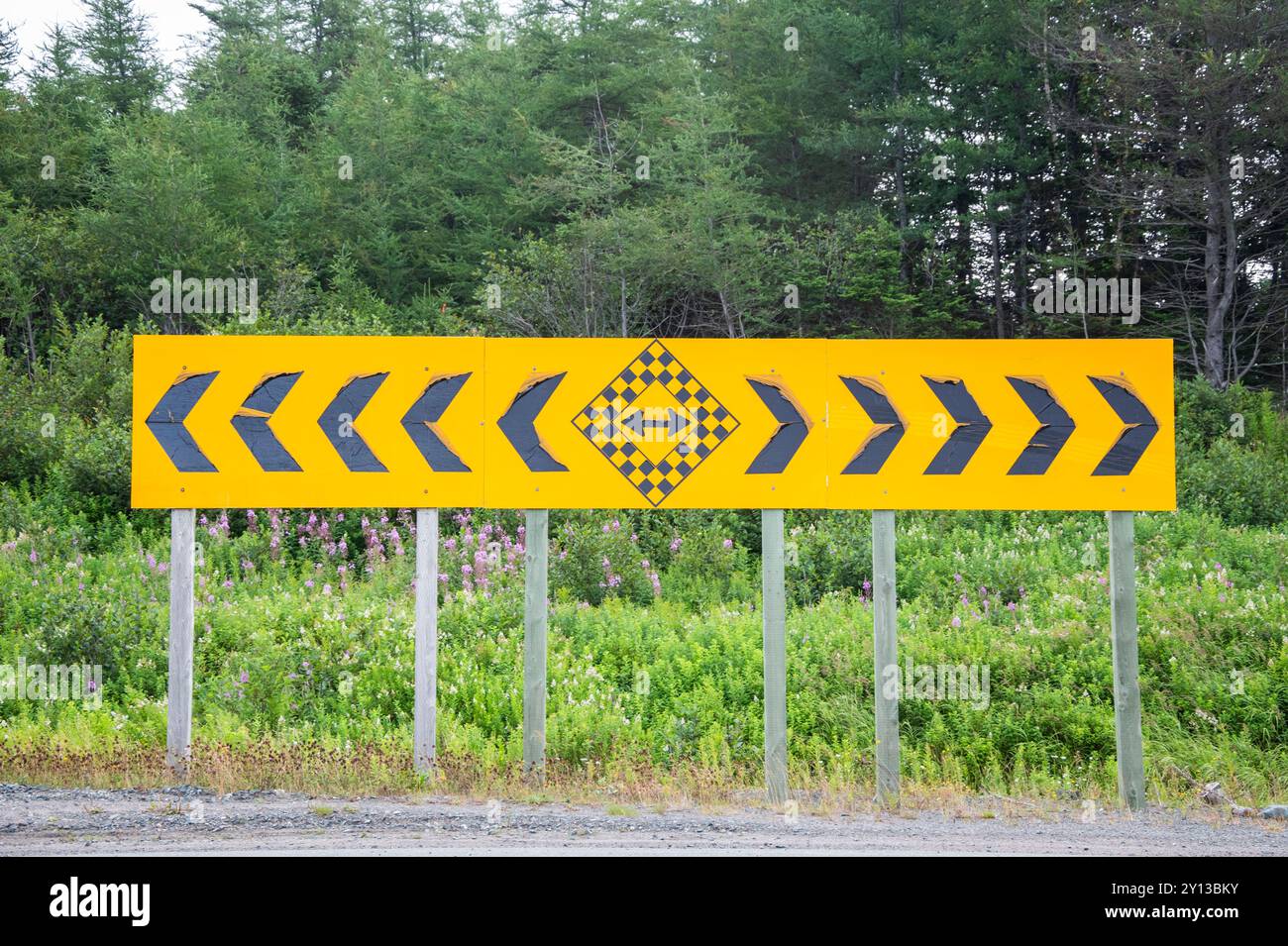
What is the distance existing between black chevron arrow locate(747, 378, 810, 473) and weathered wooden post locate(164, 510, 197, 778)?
368 centimetres

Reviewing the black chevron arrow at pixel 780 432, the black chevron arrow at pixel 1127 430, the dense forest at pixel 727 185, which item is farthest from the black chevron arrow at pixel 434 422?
the dense forest at pixel 727 185

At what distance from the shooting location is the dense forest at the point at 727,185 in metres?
24.2

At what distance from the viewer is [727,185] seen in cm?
2908

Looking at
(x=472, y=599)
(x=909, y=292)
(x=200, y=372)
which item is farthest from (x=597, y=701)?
(x=909, y=292)

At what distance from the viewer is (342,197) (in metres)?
35.4

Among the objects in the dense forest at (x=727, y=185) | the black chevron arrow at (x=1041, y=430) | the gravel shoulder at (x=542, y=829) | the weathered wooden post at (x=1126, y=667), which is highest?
the dense forest at (x=727, y=185)

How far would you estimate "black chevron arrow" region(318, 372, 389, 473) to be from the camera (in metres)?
7.07

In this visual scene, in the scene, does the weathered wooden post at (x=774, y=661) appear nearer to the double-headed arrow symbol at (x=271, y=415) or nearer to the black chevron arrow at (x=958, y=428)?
the black chevron arrow at (x=958, y=428)

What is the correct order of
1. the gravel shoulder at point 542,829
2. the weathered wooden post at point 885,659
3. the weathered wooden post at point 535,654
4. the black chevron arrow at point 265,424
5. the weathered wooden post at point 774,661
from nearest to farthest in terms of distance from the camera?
the gravel shoulder at point 542,829 → the weathered wooden post at point 885,659 → the weathered wooden post at point 774,661 → the weathered wooden post at point 535,654 → the black chevron arrow at point 265,424

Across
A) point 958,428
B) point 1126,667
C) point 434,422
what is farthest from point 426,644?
point 1126,667

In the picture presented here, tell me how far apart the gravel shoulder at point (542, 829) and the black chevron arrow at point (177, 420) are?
208 centimetres

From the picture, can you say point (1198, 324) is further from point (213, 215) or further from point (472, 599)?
point (213, 215)

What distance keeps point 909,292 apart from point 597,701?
73.1ft

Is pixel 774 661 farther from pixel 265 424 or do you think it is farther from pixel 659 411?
pixel 265 424
